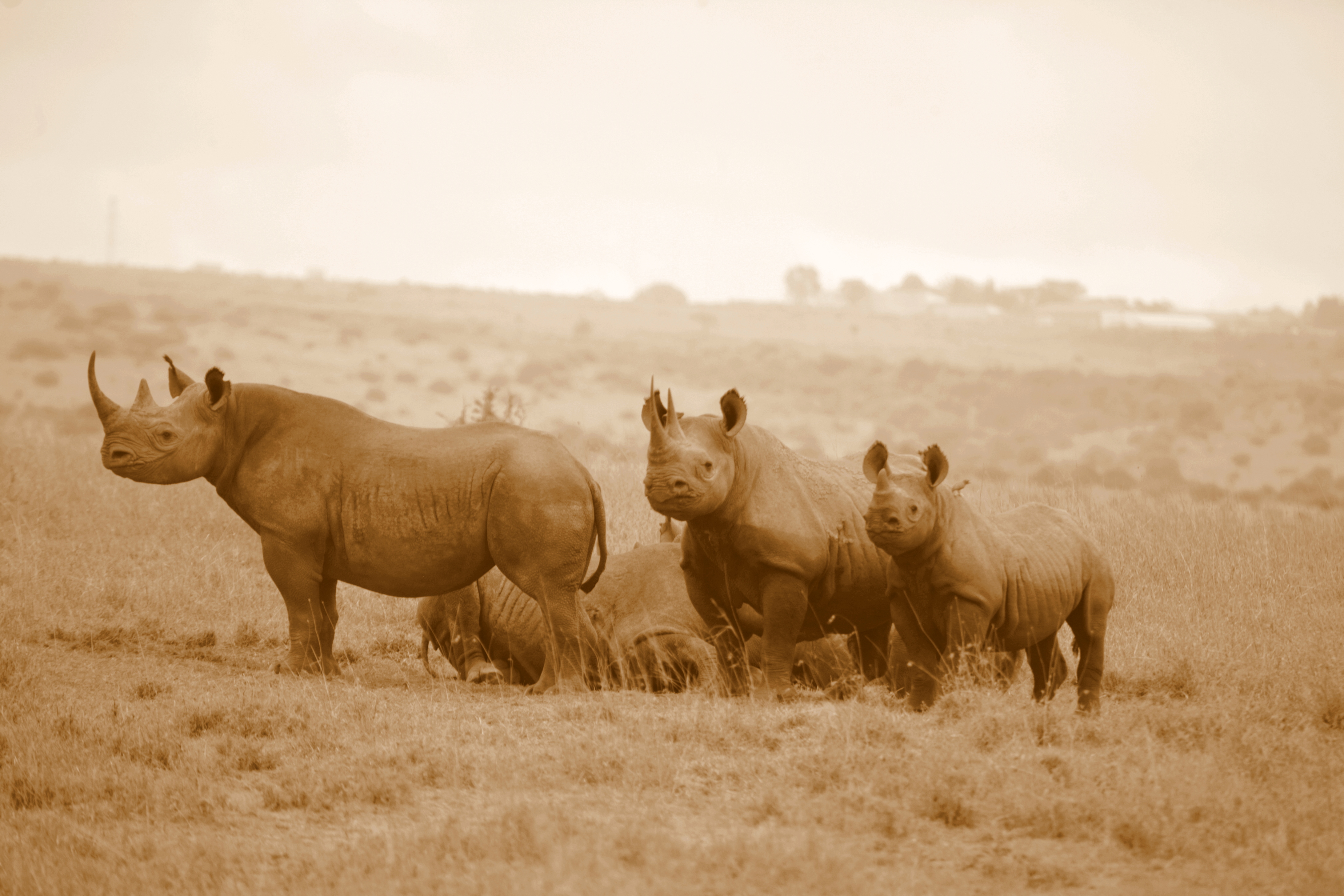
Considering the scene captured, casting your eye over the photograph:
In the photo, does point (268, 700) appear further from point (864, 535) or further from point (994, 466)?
point (994, 466)

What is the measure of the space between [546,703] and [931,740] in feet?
7.82

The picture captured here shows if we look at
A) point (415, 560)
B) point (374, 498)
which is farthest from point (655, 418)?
point (374, 498)

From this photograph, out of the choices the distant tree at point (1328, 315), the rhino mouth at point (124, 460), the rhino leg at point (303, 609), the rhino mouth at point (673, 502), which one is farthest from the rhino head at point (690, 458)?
the distant tree at point (1328, 315)

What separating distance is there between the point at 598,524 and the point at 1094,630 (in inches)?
124

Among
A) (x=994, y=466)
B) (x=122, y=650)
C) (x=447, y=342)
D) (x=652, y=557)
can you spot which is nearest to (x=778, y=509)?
(x=652, y=557)

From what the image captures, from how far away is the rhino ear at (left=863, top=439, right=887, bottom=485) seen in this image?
730 centimetres

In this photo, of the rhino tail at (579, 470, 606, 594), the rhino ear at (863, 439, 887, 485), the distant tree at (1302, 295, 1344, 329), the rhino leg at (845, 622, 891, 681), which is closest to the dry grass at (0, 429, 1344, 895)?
the rhino leg at (845, 622, 891, 681)

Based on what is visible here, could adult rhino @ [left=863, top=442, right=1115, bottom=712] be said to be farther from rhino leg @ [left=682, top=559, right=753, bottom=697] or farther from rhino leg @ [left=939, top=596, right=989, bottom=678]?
rhino leg @ [left=682, top=559, right=753, bottom=697]

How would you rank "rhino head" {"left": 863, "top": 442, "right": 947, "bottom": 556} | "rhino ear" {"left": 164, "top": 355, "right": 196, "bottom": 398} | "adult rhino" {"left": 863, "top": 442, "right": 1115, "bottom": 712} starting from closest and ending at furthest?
"rhino head" {"left": 863, "top": 442, "right": 947, "bottom": 556}, "adult rhino" {"left": 863, "top": 442, "right": 1115, "bottom": 712}, "rhino ear" {"left": 164, "top": 355, "right": 196, "bottom": 398}

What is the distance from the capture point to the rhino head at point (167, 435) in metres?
8.50

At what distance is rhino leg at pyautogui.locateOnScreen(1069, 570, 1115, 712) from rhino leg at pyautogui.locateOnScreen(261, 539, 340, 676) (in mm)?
4785

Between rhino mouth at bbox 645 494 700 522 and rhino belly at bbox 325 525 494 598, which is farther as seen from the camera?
rhino belly at bbox 325 525 494 598

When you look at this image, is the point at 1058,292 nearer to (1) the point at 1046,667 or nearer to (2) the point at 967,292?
(2) the point at 967,292

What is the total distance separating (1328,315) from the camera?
68500mm
